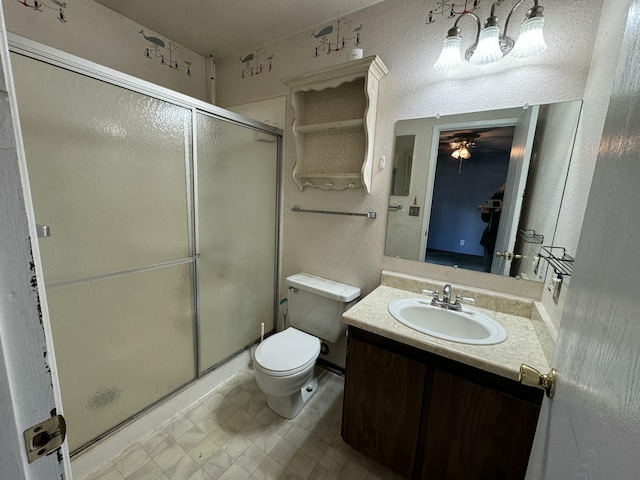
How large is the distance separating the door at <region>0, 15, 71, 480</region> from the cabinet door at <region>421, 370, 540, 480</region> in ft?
3.69

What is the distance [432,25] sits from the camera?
53.8 inches

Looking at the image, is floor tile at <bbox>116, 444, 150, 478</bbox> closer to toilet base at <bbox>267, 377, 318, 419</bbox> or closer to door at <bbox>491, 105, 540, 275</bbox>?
toilet base at <bbox>267, 377, 318, 419</bbox>

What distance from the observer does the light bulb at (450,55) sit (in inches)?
48.5

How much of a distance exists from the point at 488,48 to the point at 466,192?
0.66 m

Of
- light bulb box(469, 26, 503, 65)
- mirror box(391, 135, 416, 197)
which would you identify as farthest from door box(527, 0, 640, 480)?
mirror box(391, 135, 416, 197)

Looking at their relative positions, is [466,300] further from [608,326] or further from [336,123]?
[336,123]

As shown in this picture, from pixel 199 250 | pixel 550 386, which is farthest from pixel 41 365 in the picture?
pixel 199 250

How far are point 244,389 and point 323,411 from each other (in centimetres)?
57

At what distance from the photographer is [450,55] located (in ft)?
4.14

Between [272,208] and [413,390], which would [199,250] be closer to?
[272,208]

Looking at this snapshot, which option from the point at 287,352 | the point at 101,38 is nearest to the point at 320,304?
the point at 287,352

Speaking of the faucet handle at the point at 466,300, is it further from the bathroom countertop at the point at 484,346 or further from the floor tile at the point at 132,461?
the floor tile at the point at 132,461

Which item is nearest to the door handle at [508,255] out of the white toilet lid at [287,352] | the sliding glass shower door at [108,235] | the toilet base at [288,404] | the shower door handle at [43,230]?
the white toilet lid at [287,352]

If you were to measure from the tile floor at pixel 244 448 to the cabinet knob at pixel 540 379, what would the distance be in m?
1.03
